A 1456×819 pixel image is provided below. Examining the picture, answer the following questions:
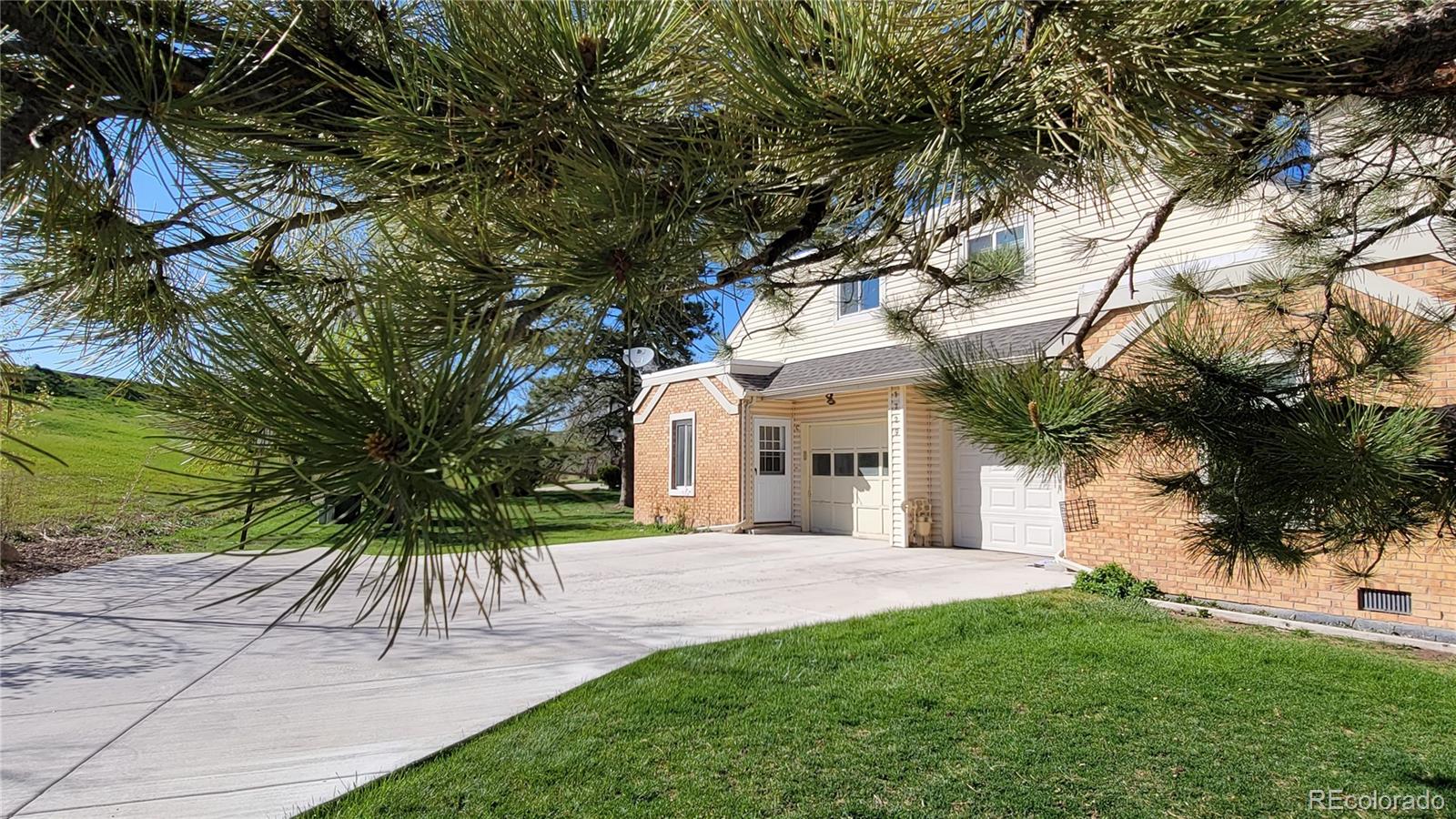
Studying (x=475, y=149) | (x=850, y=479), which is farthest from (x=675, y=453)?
(x=475, y=149)

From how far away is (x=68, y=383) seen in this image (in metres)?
1.43

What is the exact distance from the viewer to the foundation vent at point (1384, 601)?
6.59 m

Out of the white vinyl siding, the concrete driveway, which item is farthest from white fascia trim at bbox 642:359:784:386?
the concrete driveway

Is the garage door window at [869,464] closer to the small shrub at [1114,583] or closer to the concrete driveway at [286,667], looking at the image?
the concrete driveway at [286,667]

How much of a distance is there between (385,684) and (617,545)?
8.45 meters

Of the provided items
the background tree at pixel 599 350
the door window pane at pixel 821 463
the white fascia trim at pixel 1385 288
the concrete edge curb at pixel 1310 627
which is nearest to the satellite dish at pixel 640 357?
the background tree at pixel 599 350

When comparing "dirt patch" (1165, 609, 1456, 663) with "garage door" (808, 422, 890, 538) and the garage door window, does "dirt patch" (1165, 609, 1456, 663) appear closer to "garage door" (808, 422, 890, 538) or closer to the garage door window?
"garage door" (808, 422, 890, 538)

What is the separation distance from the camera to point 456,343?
2.66ft

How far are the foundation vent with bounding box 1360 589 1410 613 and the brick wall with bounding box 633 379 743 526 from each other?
33.2 ft

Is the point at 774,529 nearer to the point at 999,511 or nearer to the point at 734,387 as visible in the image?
the point at 734,387

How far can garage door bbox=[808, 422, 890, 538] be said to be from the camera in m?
14.2

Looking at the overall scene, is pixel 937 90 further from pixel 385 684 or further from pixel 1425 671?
pixel 1425 671

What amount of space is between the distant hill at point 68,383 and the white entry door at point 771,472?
14.1m

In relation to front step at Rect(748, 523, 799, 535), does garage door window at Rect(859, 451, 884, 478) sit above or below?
above
